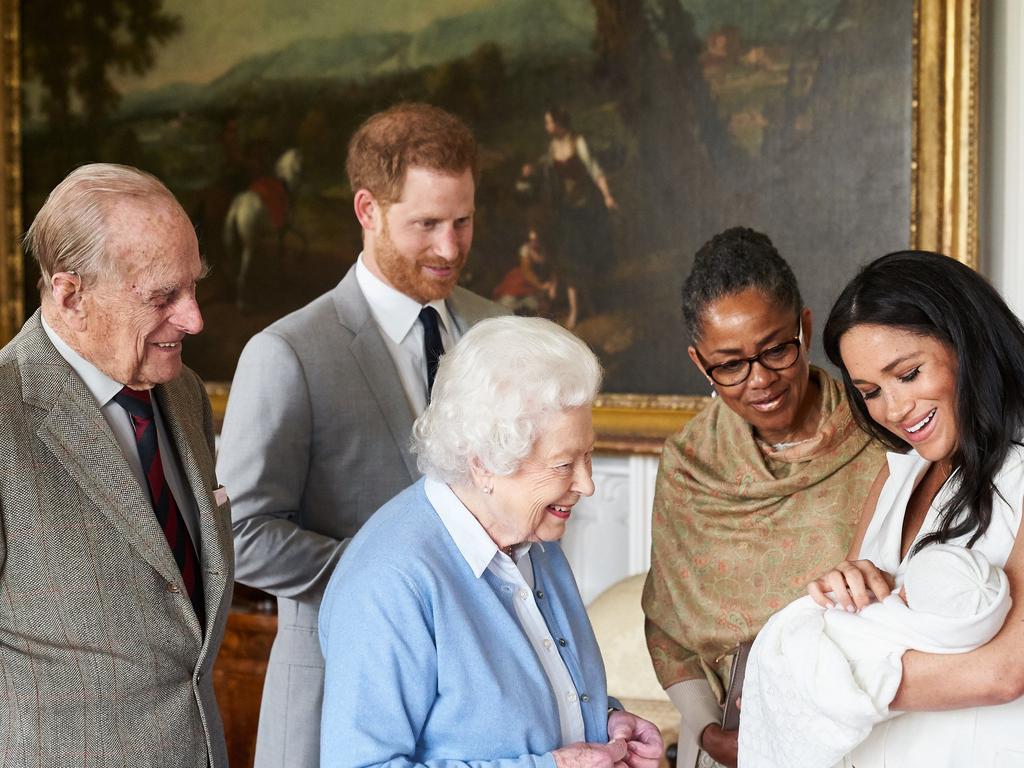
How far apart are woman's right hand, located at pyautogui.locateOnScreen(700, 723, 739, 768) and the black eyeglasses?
882mm

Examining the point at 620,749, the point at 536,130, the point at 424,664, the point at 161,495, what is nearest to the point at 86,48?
the point at 536,130

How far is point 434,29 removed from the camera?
222 inches

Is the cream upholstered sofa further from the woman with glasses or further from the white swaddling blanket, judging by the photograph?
the white swaddling blanket

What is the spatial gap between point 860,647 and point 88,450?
155 cm

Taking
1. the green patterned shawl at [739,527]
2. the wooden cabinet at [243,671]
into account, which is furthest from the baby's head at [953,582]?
the wooden cabinet at [243,671]

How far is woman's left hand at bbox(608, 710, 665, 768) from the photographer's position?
249cm

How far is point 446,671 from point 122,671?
0.64 metres

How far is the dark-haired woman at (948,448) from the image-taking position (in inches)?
84.4

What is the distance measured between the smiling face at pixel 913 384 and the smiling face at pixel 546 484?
590 millimetres

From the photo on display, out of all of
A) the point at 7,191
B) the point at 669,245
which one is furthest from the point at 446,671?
the point at 7,191

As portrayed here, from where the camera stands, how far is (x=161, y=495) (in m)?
2.52

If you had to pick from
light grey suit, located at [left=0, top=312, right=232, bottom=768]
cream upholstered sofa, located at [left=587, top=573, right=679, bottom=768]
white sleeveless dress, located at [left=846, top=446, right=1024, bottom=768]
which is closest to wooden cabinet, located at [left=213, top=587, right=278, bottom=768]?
cream upholstered sofa, located at [left=587, top=573, right=679, bottom=768]

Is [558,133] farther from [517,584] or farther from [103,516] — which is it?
[103,516]

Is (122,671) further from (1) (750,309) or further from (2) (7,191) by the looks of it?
(2) (7,191)
